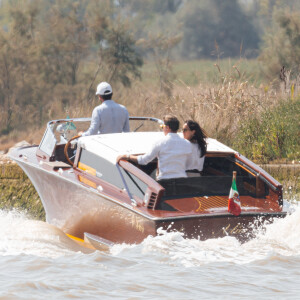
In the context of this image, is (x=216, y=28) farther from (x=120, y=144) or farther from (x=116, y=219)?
(x=116, y=219)

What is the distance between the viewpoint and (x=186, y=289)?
236 inches

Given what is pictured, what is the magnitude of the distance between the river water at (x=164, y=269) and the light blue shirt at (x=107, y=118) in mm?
2142

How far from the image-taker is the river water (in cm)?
593

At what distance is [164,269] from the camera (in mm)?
6520

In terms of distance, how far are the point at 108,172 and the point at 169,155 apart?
72 centimetres

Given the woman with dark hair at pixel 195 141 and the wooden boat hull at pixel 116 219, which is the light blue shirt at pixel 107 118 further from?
the woman with dark hair at pixel 195 141

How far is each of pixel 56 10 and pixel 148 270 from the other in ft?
72.6

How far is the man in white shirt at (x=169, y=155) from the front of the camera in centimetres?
791

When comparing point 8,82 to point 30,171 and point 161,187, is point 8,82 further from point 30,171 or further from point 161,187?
point 161,187

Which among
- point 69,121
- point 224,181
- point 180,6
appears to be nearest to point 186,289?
point 224,181

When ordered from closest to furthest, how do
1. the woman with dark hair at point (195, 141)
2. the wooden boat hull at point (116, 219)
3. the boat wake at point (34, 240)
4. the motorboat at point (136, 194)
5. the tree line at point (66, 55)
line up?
the wooden boat hull at point (116, 219) < the motorboat at point (136, 194) < the boat wake at point (34, 240) < the woman with dark hair at point (195, 141) < the tree line at point (66, 55)

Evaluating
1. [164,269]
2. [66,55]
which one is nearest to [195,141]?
[164,269]

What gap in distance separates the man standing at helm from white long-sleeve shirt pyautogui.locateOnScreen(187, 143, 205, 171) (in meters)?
1.73

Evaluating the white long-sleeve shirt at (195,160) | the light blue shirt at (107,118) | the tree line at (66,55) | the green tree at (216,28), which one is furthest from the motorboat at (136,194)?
the green tree at (216,28)
